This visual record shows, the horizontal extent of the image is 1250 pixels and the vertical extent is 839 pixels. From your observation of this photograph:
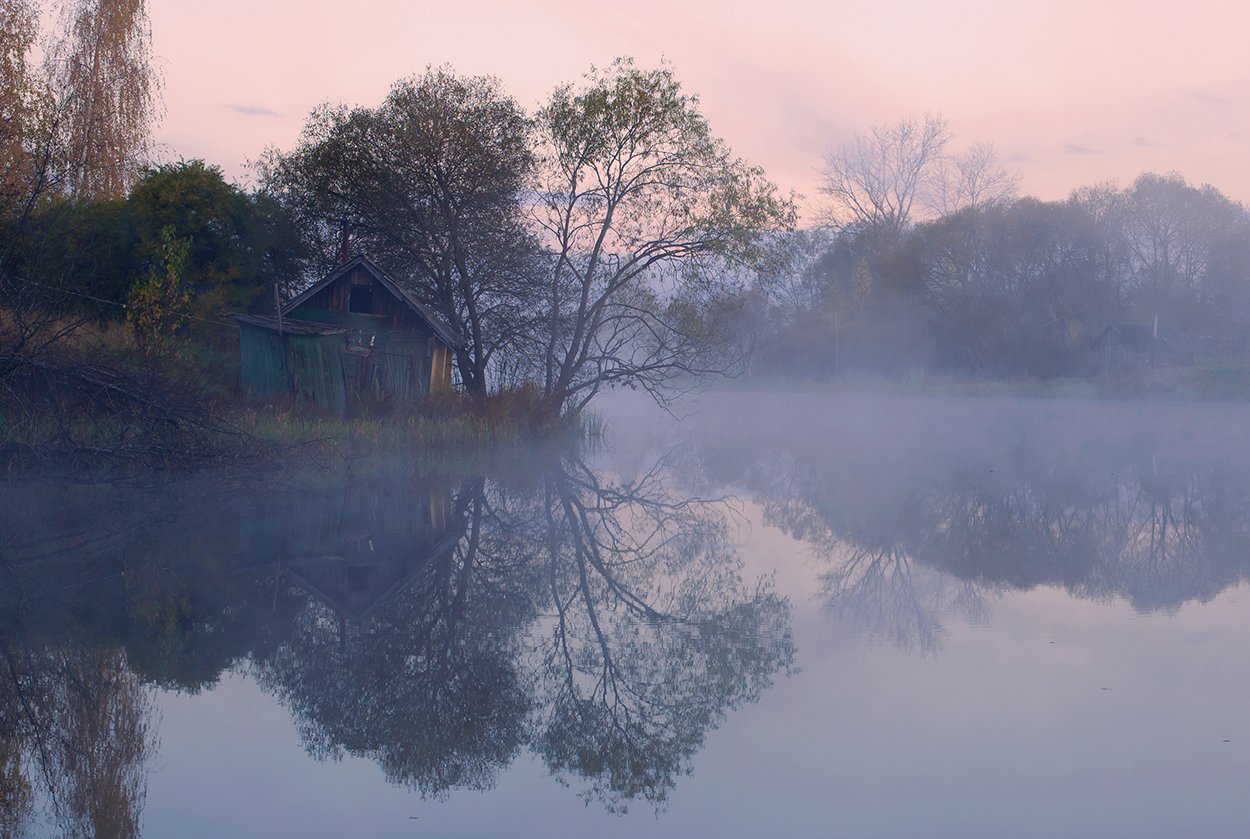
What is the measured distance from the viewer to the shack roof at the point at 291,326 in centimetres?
2445

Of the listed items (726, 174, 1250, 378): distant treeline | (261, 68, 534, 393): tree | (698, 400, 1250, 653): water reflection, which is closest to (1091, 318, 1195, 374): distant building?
(726, 174, 1250, 378): distant treeline

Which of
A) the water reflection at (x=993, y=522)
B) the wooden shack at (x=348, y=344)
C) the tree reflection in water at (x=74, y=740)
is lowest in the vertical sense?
the tree reflection in water at (x=74, y=740)

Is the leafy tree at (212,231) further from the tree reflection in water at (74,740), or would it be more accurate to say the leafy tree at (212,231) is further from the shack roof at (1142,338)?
the shack roof at (1142,338)

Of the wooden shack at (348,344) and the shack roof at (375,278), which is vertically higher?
the shack roof at (375,278)

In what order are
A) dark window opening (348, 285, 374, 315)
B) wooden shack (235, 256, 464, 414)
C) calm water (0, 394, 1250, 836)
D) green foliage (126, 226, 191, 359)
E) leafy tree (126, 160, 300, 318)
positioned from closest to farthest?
calm water (0, 394, 1250, 836)
green foliage (126, 226, 191, 359)
wooden shack (235, 256, 464, 414)
dark window opening (348, 285, 374, 315)
leafy tree (126, 160, 300, 318)

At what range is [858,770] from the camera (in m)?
5.39

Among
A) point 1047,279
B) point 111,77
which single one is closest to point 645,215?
point 111,77

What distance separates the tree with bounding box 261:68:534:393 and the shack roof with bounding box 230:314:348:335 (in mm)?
3879

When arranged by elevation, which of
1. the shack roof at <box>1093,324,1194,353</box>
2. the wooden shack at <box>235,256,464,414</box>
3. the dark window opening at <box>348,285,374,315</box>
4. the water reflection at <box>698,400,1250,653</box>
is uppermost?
the shack roof at <box>1093,324,1194,353</box>

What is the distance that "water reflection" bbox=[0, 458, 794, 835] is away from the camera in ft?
18.6

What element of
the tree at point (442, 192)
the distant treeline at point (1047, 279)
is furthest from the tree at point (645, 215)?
the distant treeline at point (1047, 279)

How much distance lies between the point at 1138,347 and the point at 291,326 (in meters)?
45.0

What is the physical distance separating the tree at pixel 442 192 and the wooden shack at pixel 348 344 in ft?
4.66

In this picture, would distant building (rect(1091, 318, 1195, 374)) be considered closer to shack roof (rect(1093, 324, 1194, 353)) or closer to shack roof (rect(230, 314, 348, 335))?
shack roof (rect(1093, 324, 1194, 353))
